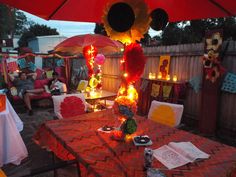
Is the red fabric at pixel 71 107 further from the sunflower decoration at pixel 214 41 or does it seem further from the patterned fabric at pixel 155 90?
the sunflower decoration at pixel 214 41

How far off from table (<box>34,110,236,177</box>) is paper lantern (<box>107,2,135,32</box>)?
3.93 feet

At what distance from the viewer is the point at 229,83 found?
4.84m

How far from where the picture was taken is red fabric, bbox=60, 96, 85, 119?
398 centimetres

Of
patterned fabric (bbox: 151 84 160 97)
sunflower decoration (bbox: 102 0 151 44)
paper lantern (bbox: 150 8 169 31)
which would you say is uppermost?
paper lantern (bbox: 150 8 169 31)

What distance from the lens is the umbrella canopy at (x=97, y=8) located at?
259cm

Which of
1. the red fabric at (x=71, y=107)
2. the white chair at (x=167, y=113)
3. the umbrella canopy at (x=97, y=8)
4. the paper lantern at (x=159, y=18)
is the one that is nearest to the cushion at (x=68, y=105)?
the red fabric at (x=71, y=107)

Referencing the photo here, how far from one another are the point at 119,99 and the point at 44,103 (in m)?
6.73

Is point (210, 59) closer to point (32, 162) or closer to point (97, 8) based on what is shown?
point (97, 8)

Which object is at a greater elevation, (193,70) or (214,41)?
(214,41)

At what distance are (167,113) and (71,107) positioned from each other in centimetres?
181

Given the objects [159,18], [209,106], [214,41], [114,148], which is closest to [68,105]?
[114,148]

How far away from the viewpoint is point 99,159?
6.43 feet

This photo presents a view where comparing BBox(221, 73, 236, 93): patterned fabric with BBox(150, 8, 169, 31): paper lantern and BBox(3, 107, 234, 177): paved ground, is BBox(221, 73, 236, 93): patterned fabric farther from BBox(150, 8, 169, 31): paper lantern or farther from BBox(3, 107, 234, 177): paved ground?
BBox(150, 8, 169, 31): paper lantern

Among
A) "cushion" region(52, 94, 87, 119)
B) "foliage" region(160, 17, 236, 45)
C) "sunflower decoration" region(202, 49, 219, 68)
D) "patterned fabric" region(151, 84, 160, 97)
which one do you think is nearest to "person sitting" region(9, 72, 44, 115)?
"cushion" region(52, 94, 87, 119)
